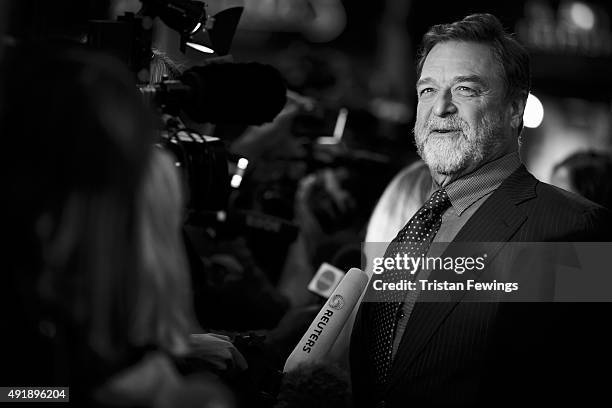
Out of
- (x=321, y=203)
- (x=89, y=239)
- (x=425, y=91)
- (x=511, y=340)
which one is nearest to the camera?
(x=89, y=239)

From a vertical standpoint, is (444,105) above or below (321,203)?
above

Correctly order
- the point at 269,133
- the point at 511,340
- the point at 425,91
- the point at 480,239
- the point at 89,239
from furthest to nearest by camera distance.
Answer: the point at 269,133
the point at 425,91
the point at 480,239
the point at 511,340
the point at 89,239

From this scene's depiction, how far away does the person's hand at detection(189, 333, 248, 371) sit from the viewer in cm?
177

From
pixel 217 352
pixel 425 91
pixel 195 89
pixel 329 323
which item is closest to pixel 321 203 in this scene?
pixel 425 91

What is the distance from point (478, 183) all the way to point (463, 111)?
0.66ft

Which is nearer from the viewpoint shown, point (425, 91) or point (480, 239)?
point (480, 239)

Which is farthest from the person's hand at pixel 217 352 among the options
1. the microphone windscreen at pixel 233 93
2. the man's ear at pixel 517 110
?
the man's ear at pixel 517 110

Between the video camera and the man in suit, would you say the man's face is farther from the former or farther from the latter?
the video camera

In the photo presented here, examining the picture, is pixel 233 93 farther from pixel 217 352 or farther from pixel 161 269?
pixel 161 269

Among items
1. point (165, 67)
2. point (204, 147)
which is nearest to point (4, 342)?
point (204, 147)

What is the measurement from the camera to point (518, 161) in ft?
7.52

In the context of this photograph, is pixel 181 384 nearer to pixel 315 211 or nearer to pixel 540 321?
pixel 540 321

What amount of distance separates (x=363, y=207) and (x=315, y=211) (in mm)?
287

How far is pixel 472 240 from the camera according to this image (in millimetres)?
2107
